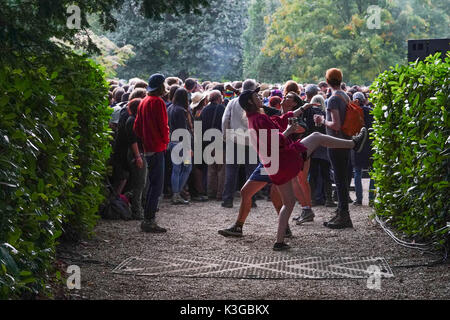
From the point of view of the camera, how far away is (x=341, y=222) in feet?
37.6

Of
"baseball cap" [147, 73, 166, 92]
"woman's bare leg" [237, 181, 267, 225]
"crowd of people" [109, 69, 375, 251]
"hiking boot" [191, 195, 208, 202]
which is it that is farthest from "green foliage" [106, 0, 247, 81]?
"woman's bare leg" [237, 181, 267, 225]

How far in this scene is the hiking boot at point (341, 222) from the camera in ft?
37.6

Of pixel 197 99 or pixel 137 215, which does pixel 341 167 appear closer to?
pixel 137 215

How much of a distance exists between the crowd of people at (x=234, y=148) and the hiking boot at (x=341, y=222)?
14 millimetres

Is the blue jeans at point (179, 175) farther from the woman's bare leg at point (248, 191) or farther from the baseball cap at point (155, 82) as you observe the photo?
the woman's bare leg at point (248, 191)

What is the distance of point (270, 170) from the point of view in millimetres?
9680

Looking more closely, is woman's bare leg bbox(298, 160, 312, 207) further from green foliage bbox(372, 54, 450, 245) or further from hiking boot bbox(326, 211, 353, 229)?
green foliage bbox(372, 54, 450, 245)

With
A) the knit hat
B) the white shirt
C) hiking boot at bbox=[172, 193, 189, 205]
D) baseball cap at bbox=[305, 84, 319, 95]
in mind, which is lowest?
hiking boot at bbox=[172, 193, 189, 205]

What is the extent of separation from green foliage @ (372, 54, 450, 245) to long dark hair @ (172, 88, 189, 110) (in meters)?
3.54

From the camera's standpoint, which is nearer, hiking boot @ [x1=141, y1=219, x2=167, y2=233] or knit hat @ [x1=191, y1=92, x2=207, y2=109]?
hiking boot @ [x1=141, y1=219, x2=167, y2=233]

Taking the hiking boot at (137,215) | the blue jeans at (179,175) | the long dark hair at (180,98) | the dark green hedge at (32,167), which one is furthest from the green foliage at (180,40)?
the dark green hedge at (32,167)

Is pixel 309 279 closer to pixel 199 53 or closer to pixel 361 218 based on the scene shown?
pixel 361 218

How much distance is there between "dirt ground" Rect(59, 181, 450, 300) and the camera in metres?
7.23

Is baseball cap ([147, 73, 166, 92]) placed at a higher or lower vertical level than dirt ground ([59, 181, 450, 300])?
higher
